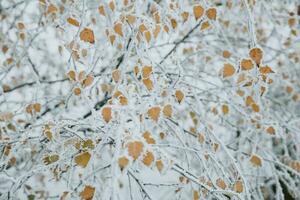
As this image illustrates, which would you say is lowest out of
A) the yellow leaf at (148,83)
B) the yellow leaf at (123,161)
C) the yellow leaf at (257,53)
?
the yellow leaf at (123,161)

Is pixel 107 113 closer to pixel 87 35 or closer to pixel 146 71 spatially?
pixel 146 71

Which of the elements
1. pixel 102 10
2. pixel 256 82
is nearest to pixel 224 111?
pixel 256 82

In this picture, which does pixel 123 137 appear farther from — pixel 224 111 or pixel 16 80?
pixel 16 80

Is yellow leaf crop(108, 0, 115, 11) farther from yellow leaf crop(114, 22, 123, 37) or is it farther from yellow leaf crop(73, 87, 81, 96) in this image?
yellow leaf crop(73, 87, 81, 96)

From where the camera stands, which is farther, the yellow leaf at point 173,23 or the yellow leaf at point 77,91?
the yellow leaf at point 173,23

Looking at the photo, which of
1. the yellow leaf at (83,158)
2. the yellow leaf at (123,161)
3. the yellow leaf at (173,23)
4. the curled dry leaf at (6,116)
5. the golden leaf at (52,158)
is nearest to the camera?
the yellow leaf at (123,161)

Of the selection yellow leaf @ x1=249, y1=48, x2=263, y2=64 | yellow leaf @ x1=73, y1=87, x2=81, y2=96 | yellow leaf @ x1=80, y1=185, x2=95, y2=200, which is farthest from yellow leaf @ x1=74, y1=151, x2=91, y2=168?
yellow leaf @ x1=249, y1=48, x2=263, y2=64

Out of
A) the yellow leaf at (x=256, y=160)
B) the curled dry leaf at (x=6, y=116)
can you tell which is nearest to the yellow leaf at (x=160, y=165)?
the yellow leaf at (x=256, y=160)

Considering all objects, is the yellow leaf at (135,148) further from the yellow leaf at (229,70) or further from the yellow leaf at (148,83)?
the yellow leaf at (229,70)
